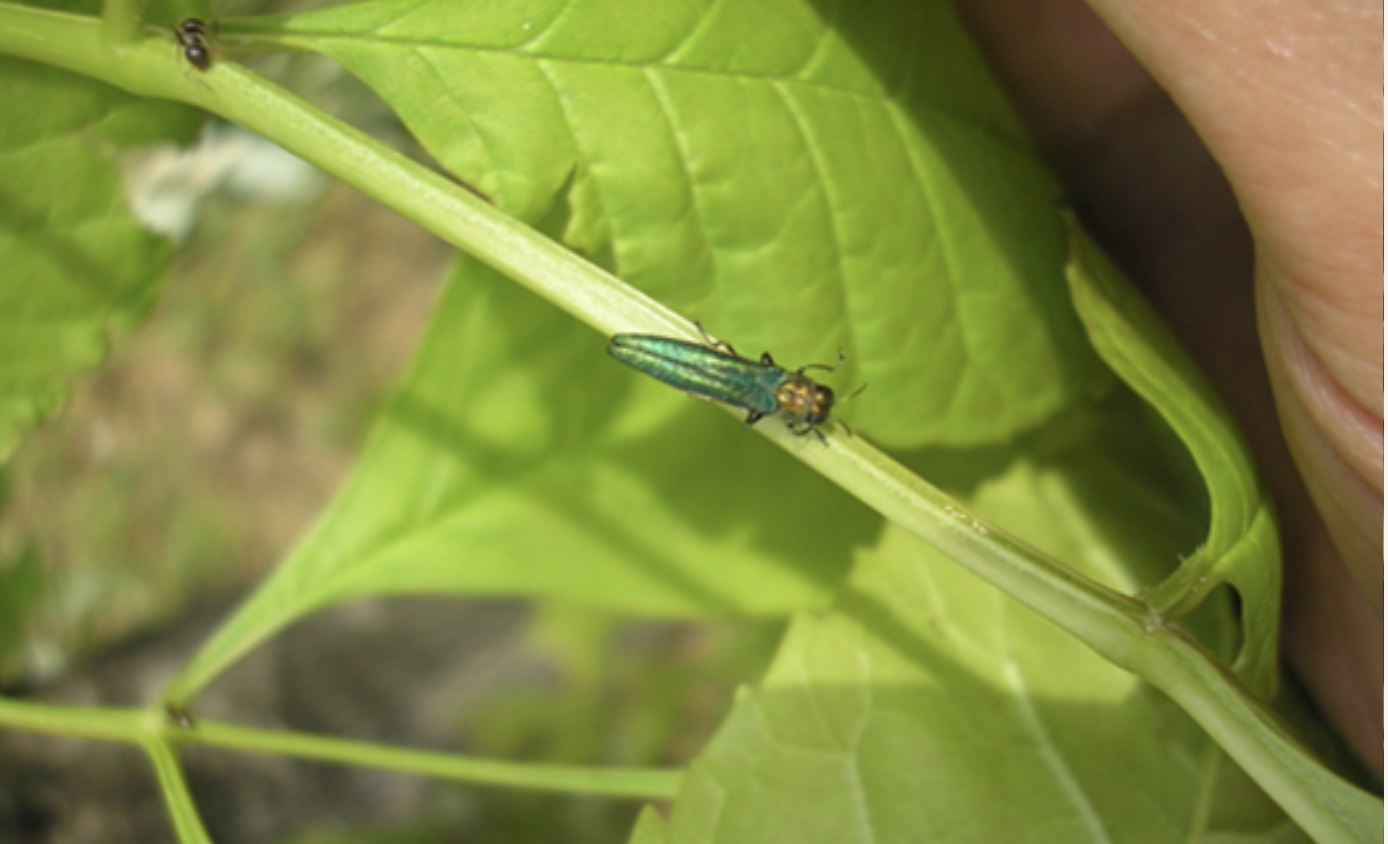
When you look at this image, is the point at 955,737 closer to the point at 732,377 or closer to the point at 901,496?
the point at 901,496

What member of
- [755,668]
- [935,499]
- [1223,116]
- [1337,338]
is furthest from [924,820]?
[755,668]

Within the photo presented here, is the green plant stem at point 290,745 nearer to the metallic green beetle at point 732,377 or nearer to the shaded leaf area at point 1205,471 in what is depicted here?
the metallic green beetle at point 732,377

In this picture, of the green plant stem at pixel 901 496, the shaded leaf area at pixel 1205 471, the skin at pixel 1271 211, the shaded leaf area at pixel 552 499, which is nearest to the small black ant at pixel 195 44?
the green plant stem at pixel 901 496

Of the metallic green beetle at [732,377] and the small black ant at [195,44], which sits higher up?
the small black ant at [195,44]

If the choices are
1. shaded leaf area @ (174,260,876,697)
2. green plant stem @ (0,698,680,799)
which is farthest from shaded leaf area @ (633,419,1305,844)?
shaded leaf area @ (174,260,876,697)

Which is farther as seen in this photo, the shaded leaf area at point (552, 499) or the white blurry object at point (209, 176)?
the white blurry object at point (209, 176)

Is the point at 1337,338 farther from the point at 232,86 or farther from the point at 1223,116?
the point at 232,86

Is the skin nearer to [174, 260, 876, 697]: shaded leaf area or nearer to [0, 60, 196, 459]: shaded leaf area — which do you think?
[174, 260, 876, 697]: shaded leaf area
